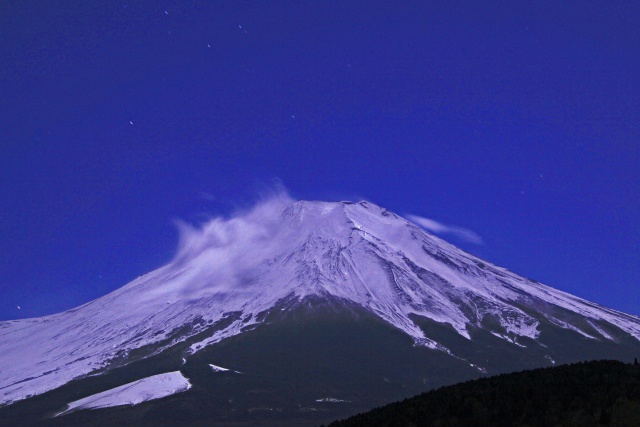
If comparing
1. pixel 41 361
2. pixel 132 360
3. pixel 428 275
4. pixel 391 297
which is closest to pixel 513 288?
pixel 428 275

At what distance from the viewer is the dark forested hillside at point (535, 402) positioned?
23.4m

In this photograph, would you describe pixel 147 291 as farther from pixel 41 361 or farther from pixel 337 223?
pixel 337 223

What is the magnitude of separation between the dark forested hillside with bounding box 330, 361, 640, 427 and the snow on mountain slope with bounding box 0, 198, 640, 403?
9637cm

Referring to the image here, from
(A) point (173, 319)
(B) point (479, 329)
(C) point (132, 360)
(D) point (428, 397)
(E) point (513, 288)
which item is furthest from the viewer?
(E) point (513, 288)

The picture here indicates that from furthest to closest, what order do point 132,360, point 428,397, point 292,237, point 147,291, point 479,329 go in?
point 292,237 → point 147,291 → point 479,329 → point 132,360 → point 428,397

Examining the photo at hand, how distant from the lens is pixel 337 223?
189m

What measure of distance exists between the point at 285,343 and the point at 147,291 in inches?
2376

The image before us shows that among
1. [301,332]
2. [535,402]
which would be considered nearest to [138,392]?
[301,332]

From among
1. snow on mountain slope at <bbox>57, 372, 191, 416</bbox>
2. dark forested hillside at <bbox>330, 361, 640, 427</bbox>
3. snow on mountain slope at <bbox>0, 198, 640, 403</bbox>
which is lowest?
dark forested hillside at <bbox>330, 361, 640, 427</bbox>

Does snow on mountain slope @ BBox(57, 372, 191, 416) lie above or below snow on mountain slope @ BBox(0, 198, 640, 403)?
below

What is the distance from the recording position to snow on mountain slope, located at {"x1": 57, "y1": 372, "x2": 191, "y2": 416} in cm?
9944

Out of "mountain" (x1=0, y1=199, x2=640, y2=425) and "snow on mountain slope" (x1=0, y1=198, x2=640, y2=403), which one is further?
"snow on mountain slope" (x1=0, y1=198, x2=640, y2=403)

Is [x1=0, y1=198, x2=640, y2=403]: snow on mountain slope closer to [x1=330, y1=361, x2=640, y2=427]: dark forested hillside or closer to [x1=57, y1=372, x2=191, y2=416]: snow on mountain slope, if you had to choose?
[x1=57, y1=372, x2=191, y2=416]: snow on mountain slope

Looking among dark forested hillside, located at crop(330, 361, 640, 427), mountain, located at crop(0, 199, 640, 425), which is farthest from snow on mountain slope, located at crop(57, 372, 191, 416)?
dark forested hillside, located at crop(330, 361, 640, 427)
